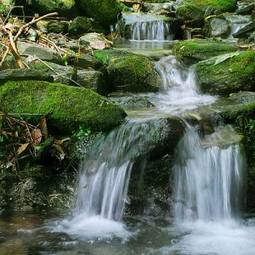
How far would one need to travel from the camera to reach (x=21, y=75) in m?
6.32

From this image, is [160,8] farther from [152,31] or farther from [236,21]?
[236,21]

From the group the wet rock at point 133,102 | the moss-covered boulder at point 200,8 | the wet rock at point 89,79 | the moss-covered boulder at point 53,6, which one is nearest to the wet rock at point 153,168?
the wet rock at point 133,102

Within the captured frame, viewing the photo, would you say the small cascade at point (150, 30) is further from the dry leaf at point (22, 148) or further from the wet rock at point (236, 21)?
the dry leaf at point (22, 148)

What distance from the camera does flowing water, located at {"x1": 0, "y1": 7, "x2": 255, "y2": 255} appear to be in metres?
5.01

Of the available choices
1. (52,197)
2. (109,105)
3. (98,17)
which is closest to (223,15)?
(98,17)

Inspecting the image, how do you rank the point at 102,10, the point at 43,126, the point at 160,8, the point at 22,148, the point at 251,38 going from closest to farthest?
the point at 22,148 → the point at 43,126 → the point at 251,38 → the point at 102,10 → the point at 160,8

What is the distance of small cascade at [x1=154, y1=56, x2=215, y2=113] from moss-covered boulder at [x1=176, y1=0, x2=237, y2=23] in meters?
5.14

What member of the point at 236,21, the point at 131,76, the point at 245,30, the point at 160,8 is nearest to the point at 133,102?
the point at 131,76

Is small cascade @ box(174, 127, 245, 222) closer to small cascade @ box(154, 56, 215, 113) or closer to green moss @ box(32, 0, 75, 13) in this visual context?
small cascade @ box(154, 56, 215, 113)

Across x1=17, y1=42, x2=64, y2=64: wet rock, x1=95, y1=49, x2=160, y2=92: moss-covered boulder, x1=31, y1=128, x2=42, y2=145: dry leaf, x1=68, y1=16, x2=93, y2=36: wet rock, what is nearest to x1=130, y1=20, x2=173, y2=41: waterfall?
x1=68, y1=16, x2=93, y2=36: wet rock

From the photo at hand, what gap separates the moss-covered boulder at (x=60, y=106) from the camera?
6.05 metres

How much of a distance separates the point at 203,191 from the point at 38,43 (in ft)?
14.0

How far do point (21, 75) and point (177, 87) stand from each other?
307 centimetres

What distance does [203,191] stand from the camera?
5.93 meters
